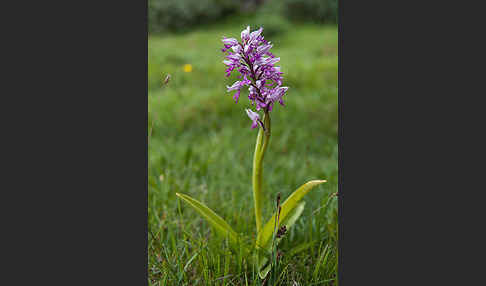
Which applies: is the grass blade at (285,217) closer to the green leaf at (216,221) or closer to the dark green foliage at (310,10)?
the green leaf at (216,221)

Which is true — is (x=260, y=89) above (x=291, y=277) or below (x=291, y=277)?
Result: above

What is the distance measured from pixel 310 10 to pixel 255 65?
5.46m

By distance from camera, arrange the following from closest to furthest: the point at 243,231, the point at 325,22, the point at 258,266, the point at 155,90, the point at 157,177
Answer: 1. the point at 258,266
2. the point at 243,231
3. the point at 157,177
4. the point at 155,90
5. the point at 325,22

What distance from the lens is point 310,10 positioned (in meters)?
6.10

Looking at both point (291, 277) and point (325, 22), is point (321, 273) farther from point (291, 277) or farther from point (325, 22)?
point (325, 22)

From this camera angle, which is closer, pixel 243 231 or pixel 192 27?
pixel 243 231

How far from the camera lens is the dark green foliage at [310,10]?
5742 millimetres

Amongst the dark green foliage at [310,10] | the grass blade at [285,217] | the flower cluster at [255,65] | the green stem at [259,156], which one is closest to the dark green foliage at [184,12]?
the flower cluster at [255,65]

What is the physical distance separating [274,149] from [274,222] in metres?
1.62

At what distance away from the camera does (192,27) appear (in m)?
3.92

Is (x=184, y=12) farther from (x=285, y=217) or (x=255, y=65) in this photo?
(x=285, y=217)

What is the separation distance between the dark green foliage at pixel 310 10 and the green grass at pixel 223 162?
111 cm

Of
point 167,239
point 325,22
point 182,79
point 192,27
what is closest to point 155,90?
point 182,79

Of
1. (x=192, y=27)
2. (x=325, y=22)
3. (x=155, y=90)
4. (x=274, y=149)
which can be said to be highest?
(x=325, y=22)
